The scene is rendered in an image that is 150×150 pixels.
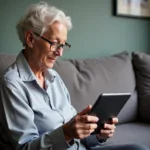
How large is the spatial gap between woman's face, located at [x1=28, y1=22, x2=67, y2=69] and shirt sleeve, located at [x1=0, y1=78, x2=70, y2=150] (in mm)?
190

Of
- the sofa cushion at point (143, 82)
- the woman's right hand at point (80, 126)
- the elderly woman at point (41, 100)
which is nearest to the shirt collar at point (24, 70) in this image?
the elderly woman at point (41, 100)

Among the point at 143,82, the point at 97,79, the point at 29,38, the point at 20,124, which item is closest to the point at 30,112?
the point at 20,124

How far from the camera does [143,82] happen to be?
2.07 m

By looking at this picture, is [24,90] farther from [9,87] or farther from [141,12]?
[141,12]

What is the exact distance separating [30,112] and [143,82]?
1.11m

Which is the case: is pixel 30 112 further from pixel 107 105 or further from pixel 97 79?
pixel 97 79

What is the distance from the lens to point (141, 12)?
250cm

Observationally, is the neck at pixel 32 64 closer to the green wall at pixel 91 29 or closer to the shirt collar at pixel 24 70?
the shirt collar at pixel 24 70

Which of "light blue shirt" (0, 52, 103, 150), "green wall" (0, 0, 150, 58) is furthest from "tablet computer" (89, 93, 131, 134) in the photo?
"green wall" (0, 0, 150, 58)

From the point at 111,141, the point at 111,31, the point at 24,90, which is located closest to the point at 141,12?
the point at 111,31

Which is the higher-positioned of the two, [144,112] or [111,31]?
[111,31]

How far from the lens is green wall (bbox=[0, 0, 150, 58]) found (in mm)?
1905

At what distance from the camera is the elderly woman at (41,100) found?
3.59 ft

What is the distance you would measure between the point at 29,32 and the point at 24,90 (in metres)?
0.27
